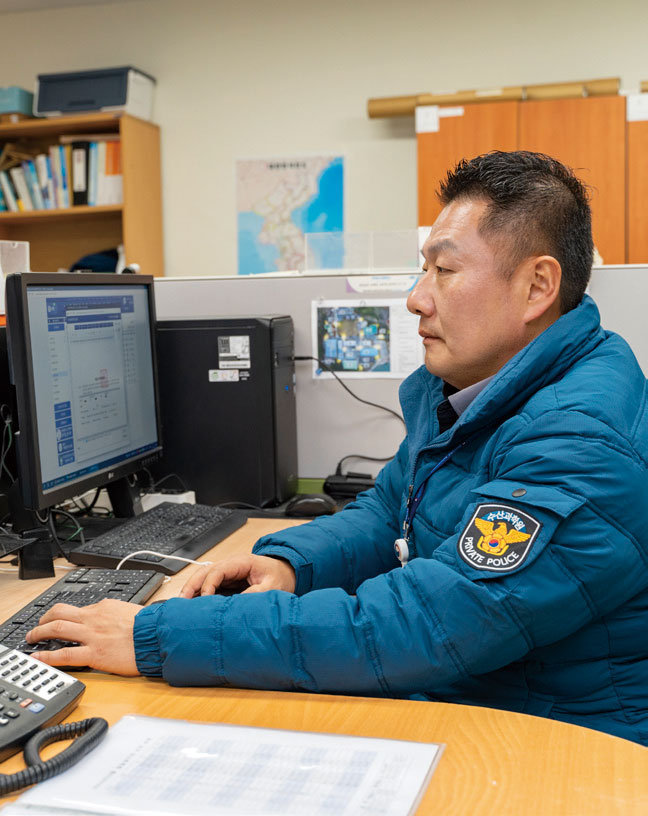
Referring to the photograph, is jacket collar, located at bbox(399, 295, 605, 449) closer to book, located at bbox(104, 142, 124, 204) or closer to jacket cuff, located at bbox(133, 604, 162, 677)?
jacket cuff, located at bbox(133, 604, 162, 677)

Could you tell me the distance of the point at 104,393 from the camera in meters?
1.53

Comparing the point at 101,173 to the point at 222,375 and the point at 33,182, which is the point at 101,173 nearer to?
the point at 33,182

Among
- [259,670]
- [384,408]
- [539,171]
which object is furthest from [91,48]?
[259,670]

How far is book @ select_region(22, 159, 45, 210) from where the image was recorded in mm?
4422

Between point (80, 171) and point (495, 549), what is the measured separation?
13.0ft

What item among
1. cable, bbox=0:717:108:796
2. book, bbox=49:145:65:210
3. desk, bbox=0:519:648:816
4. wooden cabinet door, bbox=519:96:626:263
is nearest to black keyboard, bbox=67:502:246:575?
desk, bbox=0:519:648:816

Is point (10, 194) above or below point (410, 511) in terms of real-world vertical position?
above

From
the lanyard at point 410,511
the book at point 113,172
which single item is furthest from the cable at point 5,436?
the book at point 113,172

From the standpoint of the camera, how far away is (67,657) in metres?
0.95

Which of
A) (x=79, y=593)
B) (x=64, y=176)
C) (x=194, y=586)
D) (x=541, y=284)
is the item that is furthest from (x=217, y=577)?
(x=64, y=176)

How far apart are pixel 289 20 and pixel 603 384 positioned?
398 centimetres

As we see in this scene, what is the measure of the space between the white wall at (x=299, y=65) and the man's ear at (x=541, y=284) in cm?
335

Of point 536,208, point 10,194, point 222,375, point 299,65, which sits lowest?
point 222,375

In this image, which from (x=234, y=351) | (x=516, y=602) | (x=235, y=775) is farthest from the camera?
(x=234, y=351)
